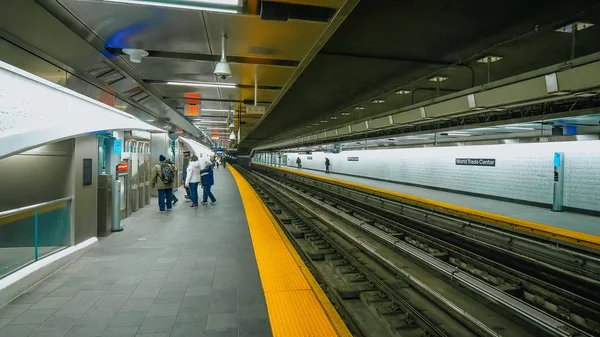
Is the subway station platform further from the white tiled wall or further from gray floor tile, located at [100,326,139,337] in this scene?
the white tiled wall

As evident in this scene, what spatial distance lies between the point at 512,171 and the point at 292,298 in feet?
38.8

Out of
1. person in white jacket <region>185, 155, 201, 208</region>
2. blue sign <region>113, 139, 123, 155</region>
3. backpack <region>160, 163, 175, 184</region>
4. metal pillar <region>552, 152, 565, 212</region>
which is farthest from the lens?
metal pillar <region>552, 152, 565, 212</region>

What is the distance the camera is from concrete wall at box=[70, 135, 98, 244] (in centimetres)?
474

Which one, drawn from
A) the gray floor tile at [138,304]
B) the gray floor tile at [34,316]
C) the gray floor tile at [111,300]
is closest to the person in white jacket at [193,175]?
the gray floor tile at [111,300]

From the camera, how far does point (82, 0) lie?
10.4 feet

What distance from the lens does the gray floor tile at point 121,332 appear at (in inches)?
103

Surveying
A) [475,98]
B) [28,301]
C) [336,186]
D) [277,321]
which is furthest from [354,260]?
[336,186]

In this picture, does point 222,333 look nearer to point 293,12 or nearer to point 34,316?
point 34,316

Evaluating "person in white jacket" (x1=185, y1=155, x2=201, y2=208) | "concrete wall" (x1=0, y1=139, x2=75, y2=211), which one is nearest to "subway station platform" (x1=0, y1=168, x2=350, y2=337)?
"concrete wall" (x1=0, y1=139, x2=75, y2=211)

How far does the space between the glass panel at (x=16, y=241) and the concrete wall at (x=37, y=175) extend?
952 millimetres

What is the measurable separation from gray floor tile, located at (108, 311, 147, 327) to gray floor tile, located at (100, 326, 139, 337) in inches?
2.5

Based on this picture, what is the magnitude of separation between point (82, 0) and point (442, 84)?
20.8 feet

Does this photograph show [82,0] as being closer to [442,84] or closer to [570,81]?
[570,81]

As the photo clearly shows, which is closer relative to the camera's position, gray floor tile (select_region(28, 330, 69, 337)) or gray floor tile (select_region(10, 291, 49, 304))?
gray floor tile (select_region(28, 330, 69, 337))
